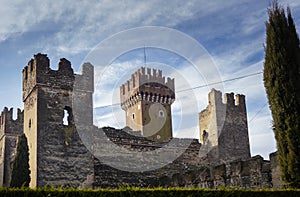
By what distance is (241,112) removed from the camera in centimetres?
2686

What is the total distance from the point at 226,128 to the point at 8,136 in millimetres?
14957

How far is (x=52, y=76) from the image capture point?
66.0 ft

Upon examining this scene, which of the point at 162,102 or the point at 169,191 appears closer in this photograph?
the point at 169,191

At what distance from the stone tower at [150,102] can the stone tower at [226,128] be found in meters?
13.4

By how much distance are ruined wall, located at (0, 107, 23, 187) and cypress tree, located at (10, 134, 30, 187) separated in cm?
1046

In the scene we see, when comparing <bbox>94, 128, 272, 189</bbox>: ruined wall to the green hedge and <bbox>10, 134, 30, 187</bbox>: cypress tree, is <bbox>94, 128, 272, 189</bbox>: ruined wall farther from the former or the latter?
the green hedge

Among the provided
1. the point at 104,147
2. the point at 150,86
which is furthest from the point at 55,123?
the point at 150,86

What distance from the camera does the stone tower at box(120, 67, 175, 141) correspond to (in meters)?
40.2

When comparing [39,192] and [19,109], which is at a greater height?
[19,109]

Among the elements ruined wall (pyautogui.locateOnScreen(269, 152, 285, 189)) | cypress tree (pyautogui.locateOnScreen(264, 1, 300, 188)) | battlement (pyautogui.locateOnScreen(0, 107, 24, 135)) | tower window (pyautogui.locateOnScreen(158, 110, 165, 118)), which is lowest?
ruined wall (pyautogui.locateOnScreen(269, 152, 285, 189))

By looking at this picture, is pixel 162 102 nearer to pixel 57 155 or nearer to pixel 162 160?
pixel 162 160

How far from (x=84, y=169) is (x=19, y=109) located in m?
13.5

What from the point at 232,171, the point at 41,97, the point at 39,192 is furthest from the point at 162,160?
the point at 39,192

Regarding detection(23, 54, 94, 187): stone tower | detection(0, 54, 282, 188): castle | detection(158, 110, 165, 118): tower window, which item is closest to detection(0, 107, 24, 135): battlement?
detection(0, 54, 282, 188): castle
